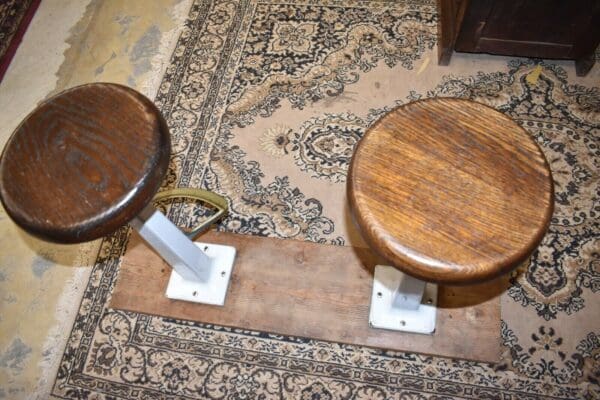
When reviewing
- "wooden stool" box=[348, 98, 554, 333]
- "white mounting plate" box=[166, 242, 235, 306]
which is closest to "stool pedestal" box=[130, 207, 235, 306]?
Answer: "white mounting plate" box=[166, 242, 235, 306]

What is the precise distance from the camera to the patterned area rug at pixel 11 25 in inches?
71.3

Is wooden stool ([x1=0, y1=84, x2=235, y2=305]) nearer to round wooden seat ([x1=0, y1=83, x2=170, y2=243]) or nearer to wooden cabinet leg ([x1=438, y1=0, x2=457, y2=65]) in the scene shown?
round wooden seat ([x1=0, y1=83, x2=170, y2=243])

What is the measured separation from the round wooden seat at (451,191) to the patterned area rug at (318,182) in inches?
23.7

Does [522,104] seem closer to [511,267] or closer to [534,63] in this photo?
[534,63]

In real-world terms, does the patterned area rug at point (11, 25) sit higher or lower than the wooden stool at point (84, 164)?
lower

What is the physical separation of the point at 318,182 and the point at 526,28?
31.5 inches

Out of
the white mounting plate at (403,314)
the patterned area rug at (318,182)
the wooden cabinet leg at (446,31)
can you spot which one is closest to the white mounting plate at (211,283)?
the patterned area rug at (318,182)

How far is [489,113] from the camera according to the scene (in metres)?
0.80

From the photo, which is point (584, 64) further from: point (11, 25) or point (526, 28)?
point (11, 25)

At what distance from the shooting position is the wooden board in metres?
1.16

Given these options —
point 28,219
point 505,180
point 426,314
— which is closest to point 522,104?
point 426,314

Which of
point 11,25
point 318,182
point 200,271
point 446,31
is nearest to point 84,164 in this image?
point 200,271

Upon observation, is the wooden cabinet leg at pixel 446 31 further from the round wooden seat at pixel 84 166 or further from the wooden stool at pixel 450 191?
the round wooden seat at pixel 84 166

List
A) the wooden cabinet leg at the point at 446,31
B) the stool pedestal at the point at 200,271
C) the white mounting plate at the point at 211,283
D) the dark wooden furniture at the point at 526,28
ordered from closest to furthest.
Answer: the stool pedestal at the point at 200,271
the white mounting plate at the point at 211,283
the dark wooden furniture at the point at 526,28
the wooden cabinet leg at the point at 446,31
